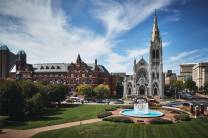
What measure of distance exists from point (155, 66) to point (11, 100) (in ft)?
251

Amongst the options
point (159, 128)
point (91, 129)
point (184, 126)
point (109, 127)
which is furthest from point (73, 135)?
point (184, 126)

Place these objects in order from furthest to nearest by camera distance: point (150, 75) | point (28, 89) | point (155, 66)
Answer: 1. point (155, 66)
2. point (150, 75)
3. point (28, 89)

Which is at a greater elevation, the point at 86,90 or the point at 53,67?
the point at 53,67

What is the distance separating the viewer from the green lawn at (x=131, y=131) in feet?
99.7

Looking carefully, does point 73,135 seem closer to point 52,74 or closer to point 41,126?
point 41,126

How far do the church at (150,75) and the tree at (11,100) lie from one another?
69.1 metres

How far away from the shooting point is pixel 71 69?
102 m

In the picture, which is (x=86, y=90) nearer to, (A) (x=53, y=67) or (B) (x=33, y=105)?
(A) (x=53, y=67)

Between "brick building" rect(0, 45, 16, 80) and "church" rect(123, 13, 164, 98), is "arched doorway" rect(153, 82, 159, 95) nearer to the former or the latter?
"church" rect(123, 13, 164, 98)

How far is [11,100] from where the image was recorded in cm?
4147

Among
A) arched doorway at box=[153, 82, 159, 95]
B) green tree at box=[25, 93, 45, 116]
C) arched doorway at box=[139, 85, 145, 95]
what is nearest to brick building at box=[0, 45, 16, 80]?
arched doorway at box=[139, 85, 145, 95]

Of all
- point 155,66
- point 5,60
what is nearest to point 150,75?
point 155,66

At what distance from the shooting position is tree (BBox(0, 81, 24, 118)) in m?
40.8

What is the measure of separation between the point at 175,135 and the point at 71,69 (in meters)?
75.7
